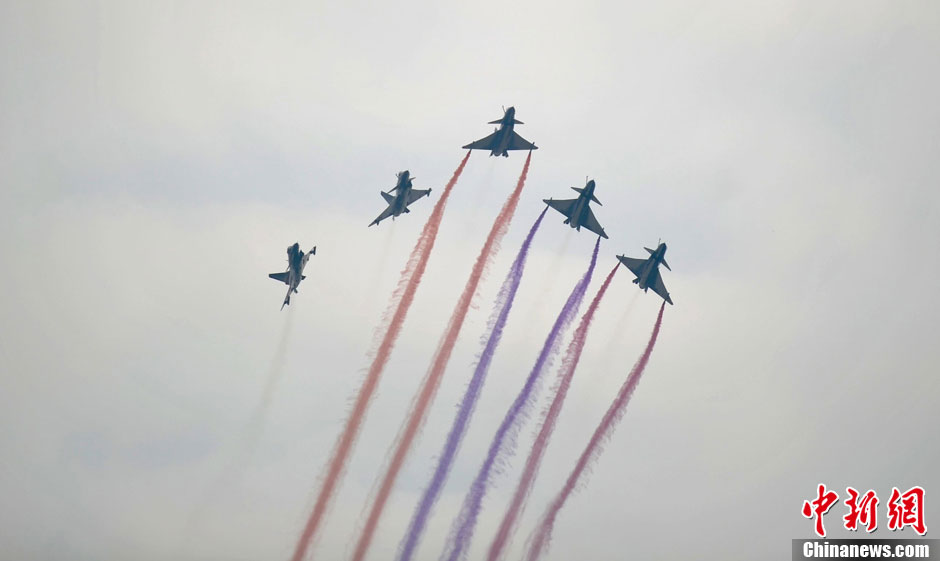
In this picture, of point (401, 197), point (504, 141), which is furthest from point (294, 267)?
point (504, 141)

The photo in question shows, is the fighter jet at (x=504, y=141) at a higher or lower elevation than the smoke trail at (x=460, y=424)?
higher

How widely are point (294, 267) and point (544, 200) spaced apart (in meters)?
27.0

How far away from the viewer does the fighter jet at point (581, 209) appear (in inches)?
3347

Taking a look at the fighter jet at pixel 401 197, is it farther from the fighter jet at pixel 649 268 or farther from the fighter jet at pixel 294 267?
the fighter jet at pixel 649 268

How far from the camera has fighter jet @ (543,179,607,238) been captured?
85012mm

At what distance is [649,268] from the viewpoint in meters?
85.0

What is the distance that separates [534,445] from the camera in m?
74.9

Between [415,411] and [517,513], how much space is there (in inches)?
493

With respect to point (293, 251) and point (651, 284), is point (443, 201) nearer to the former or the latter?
point (293, 251)

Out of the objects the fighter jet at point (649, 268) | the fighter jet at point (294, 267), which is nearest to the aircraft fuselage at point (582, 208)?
the fighter jet at point (649, 268)

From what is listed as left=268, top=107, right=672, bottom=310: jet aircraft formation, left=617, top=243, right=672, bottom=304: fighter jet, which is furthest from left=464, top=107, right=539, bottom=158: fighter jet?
left=617, top=243, right=672, bottom=304: fighter jet

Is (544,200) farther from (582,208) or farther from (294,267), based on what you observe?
(294,267)

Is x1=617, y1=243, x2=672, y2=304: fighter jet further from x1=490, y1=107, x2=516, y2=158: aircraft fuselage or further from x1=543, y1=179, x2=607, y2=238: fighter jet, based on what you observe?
x1=490, y1=107, x2=516, y2=158: aircraft fuselage

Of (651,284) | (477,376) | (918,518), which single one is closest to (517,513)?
(477,376)
